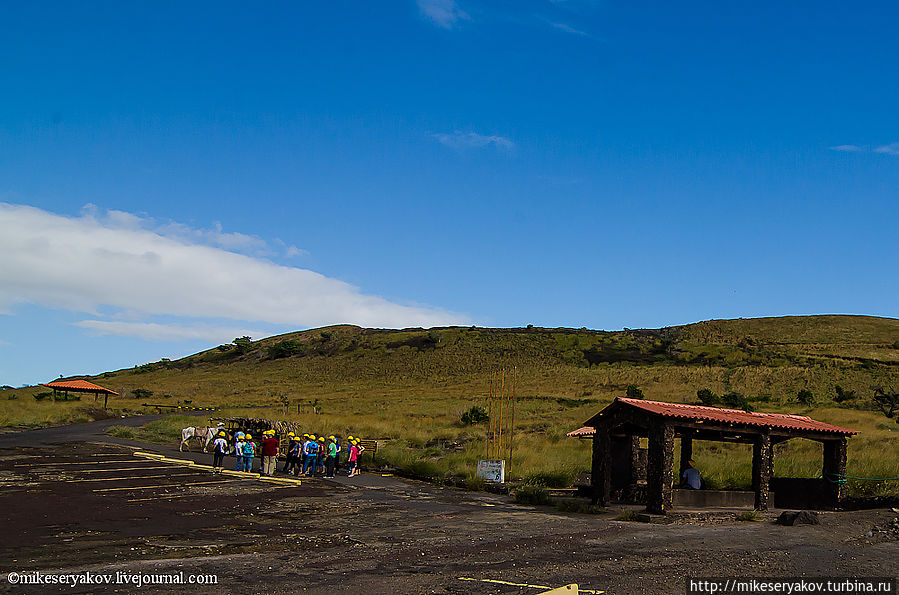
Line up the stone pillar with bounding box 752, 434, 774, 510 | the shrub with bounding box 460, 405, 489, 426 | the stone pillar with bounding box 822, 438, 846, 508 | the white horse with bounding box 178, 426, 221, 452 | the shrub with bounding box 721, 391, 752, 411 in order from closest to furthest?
the stone pillar with bounding box 752, 434, 774, 510 → the stone pillar with bounding box 822, 438, 846, 508 → the white horse with bounding box 178, 426, 221, 452 → the shrub with bounding box 460, 405, 489, 426 → the shrub with bounding box 721, 391, 752, 411

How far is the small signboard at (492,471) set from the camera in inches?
932

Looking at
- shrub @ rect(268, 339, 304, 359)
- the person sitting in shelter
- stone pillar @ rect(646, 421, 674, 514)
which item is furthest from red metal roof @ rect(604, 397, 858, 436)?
shrub @ rect(268, 339, 304, 359)

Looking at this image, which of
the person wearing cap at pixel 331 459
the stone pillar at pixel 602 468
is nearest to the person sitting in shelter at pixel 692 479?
the stone pillar at pixel 602 468

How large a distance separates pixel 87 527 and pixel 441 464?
601 inches

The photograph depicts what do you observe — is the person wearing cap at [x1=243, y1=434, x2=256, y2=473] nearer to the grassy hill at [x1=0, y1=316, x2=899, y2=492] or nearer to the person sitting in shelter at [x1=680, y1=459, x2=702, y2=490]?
the grassy hill at [x1=0, y1=316, x2=899, y2=492]

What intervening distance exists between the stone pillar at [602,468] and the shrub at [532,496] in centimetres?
135

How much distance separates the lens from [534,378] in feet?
242

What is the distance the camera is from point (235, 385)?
8475 centimetres

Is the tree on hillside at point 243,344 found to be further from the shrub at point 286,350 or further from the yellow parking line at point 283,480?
the yellow parking line at point 283,480

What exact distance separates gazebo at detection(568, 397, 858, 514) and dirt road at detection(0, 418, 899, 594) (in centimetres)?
164

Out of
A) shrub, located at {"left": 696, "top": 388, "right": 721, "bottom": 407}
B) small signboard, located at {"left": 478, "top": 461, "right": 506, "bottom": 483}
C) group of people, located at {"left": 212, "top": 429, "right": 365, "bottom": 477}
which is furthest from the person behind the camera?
shrub, located at {"left": 696, "top": 388, "right": 721, "bottom": 407}

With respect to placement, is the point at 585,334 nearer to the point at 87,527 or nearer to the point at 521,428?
the point at 521,428

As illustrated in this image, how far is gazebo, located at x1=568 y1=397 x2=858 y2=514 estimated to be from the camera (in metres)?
17.5

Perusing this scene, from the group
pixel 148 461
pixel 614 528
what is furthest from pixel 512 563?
Result: pixel 148 461
